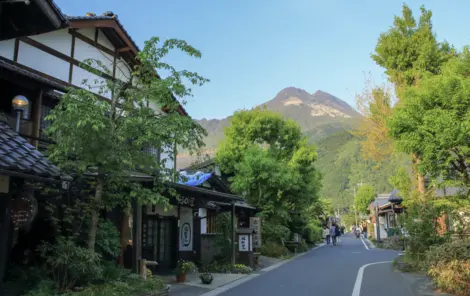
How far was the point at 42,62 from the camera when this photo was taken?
12375 millimetres

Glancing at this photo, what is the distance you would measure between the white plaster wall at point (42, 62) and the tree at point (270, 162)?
1297 cm

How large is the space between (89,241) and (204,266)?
30.5ft

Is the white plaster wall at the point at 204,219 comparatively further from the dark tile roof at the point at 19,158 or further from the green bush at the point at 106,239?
the dark tile roof at the point at 19,158

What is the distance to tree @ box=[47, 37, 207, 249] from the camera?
814cm

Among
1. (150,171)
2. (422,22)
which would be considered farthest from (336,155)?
(150,171)

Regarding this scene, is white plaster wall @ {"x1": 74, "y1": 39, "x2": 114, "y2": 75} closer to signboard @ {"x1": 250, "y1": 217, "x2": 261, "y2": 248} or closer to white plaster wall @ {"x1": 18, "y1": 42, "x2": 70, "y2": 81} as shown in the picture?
white plaster wall @ {"x1": 18, "y1": 42, "x2": 70, "y2": 81}

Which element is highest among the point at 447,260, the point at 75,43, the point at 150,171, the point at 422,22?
the point at 422,22

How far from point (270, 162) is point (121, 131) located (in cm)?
1596

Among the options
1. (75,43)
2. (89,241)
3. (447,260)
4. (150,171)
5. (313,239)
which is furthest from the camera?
(313,239)

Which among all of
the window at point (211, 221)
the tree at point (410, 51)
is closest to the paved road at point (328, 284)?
the window at point (211, 221)

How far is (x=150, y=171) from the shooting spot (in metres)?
9.67

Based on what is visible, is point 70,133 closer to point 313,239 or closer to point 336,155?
point 313,239

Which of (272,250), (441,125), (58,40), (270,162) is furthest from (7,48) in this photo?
(272,250)

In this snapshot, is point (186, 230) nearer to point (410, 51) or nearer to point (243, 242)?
point (243, 242)
